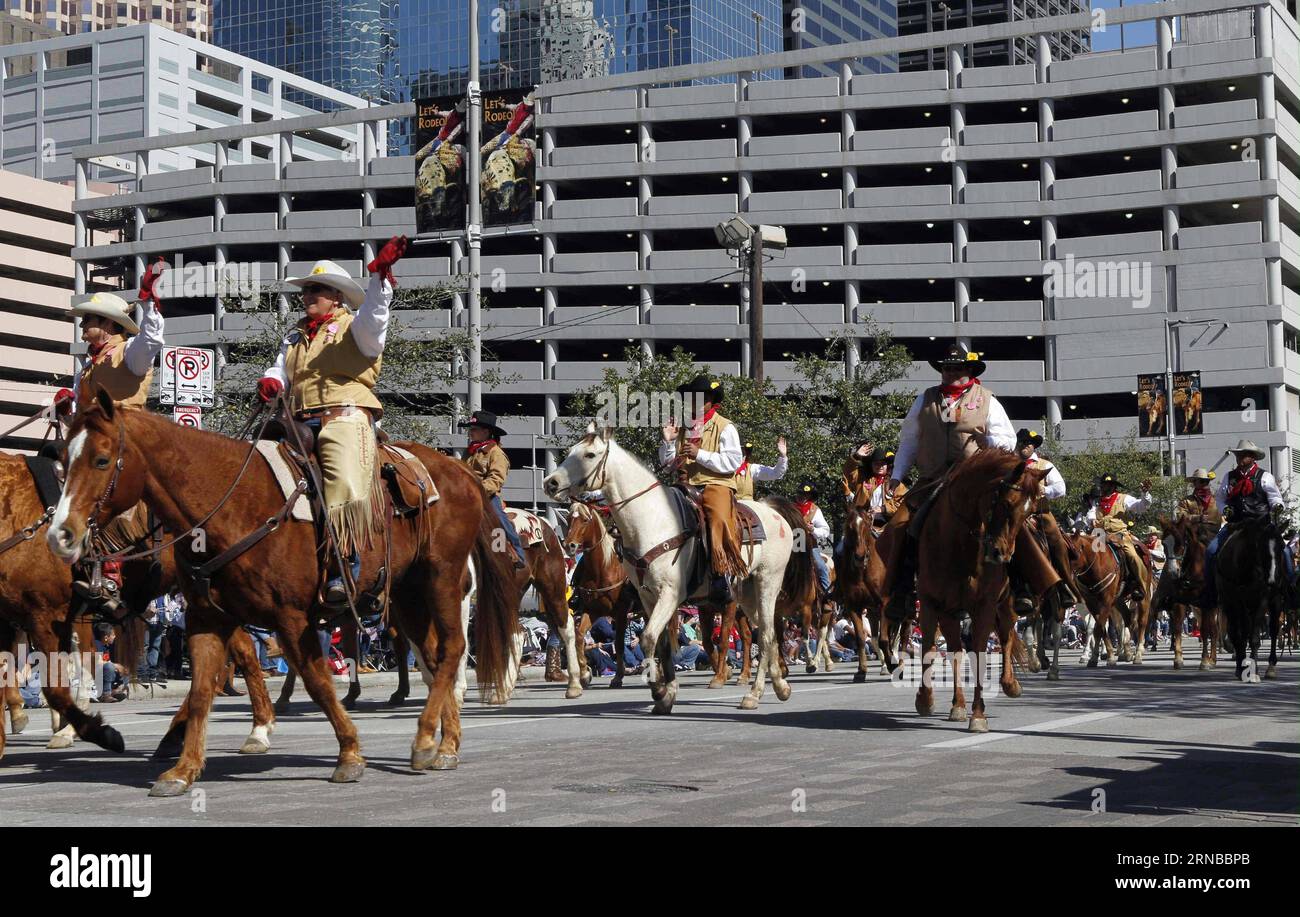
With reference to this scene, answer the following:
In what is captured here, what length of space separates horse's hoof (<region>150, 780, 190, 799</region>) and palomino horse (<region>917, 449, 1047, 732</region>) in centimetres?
628

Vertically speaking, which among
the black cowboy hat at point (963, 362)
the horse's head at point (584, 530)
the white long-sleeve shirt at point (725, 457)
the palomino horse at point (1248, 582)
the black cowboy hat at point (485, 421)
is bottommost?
the palomino horse at point (1248, 582)

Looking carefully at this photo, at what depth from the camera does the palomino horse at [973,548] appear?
42.3 feet

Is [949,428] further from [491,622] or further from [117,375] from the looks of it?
[117,375]

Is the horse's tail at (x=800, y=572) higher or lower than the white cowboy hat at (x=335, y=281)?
lower

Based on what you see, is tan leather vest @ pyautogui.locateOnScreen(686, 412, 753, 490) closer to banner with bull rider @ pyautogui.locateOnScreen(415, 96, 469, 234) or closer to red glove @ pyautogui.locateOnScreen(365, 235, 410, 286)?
red glove @ pyautogui.locateOnScreen(365, 235, 410, 286)

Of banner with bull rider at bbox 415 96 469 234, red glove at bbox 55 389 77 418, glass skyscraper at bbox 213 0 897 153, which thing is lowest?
red glove at bbox 55 389 77 418

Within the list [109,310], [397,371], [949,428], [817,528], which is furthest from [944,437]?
[397,371]

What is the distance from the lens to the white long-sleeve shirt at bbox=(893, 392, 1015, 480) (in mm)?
14180

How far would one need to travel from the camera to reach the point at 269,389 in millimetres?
10523

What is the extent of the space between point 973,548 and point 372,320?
5643mm

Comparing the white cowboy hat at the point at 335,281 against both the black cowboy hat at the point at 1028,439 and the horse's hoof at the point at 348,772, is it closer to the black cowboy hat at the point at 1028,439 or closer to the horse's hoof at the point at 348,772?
the horse's hoof at the point at 348,772

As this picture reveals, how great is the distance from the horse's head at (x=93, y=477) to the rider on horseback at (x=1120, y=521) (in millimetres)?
18897

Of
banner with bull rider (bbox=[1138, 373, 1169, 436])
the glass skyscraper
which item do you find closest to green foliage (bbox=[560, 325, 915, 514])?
banner with bull rider (bbox=[1138, 373, 1169, 436])

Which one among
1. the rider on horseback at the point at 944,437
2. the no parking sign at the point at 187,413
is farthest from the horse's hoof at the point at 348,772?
the no parking sign at the point at 187,413
